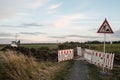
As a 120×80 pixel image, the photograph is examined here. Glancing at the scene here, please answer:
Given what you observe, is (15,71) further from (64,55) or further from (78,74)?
(64,55)

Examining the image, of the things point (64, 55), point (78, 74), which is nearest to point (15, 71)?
point (78, 74)

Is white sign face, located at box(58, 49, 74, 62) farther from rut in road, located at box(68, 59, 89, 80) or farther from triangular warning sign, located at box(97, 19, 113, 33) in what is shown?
triangular warning sign, located at box(97, 19, 113, 33)

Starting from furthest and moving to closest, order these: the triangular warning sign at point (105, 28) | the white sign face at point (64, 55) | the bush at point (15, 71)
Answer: the white sign face at point (64, 55) < the triangular warning sign at point (105, 28) < the bush at point (15, 71)

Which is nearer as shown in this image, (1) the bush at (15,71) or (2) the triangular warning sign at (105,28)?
(1) the bush at (15,71)

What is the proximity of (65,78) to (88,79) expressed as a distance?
124cm

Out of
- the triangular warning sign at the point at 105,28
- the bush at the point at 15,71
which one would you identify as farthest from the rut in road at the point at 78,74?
the triangular warning sign at the point at 105,28

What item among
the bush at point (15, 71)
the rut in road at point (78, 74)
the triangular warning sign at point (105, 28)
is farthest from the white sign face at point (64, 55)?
the bush at point (15, 71)

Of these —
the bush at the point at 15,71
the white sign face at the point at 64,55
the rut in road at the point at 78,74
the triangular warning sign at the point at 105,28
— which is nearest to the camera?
the bush at the point at 15,71

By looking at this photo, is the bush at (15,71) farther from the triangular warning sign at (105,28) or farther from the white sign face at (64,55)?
the white sign face at (64,55)

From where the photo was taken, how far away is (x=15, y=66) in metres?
16.3

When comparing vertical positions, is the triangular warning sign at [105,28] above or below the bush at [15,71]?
above

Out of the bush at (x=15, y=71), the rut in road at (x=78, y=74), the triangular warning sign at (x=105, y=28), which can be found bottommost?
the rut in road at (x=78, y=74)

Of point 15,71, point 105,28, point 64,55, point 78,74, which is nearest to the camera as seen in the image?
point 15,71

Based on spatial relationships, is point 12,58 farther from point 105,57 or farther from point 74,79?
point 105,57
